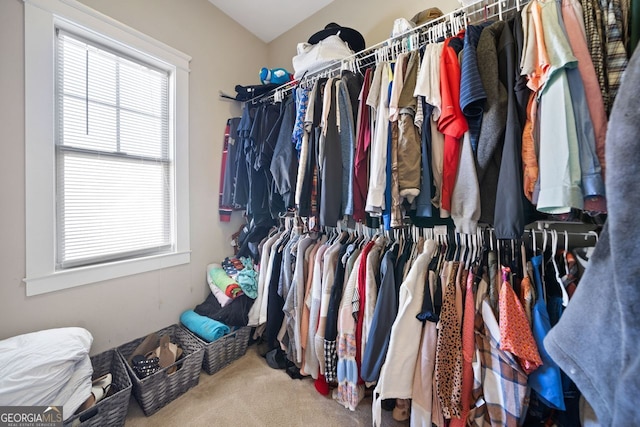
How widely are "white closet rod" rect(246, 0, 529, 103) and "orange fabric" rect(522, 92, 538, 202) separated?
45 cm

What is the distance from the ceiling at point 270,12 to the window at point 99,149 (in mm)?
700

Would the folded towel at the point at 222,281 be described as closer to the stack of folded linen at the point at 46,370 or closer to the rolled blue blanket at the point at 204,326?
the rolled blue blanket at the point at 204,326

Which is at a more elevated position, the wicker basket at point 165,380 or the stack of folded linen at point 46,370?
the stack of folded linen at point 46,370

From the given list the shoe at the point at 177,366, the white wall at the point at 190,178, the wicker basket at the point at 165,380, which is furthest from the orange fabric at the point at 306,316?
the white wall at the point at 190,178

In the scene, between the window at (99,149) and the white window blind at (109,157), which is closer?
the window at (99,149)

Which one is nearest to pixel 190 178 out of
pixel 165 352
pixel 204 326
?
pixel 204 326

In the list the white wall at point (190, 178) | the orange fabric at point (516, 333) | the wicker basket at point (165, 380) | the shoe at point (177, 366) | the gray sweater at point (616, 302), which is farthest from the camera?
the shoe at point (177, 366)

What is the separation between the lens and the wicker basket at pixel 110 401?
3.57 feet

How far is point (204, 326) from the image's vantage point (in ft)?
5.61

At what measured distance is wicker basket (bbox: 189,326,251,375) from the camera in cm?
162

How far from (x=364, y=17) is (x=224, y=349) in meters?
2.74

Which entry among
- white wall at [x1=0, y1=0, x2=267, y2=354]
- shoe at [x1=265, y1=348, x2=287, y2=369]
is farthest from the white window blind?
shoe at [x1=265, y1=348, x2=287, y2=369]

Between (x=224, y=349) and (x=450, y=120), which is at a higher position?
(x=450, y=120)

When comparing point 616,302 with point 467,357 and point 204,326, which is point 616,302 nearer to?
point 467,357
